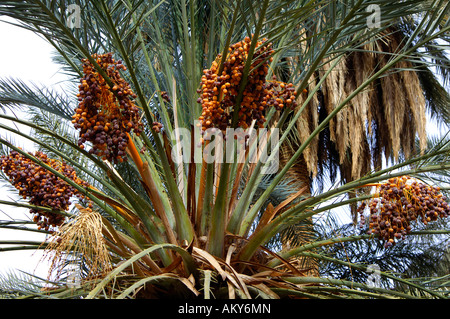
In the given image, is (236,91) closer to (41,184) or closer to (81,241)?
(81,241)

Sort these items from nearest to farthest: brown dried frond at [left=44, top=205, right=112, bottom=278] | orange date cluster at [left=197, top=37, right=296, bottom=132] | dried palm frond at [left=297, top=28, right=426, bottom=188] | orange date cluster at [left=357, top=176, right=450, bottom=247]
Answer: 1. brown dried frond at [left=44, top=205, right=112, bottom=278]
2. orange date cluster at [left=197, top=37, right=296, bottom=132]
3. orange date cluster at [left=357, top=176, right=450, bottom=247]
4. dried palm frond at [left=297, top=28, right=426, bottom=188]

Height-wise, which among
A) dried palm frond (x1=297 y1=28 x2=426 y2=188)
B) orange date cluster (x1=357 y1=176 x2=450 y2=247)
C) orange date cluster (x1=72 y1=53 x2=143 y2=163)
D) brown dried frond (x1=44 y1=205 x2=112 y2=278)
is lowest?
brown dried frond (x1=44 y1=205 x2=112 y2=278)

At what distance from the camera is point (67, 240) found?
2.25 metres

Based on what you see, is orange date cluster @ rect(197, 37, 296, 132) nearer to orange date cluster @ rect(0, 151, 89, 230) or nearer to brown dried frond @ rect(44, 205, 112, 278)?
brown dried frond @ rect(44, 205, 112, 278)

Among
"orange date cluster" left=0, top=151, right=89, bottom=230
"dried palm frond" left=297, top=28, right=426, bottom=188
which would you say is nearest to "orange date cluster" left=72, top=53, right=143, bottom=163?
"orange date cluster" left=0, top=151, right=89, bottom=230

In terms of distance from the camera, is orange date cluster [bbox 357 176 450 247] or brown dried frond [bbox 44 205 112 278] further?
orange date cluster [bbox 357 176 450 247]

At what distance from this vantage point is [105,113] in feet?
8.76

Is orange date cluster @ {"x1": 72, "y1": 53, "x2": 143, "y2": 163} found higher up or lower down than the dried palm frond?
lower down

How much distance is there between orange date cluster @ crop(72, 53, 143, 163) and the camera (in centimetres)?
258

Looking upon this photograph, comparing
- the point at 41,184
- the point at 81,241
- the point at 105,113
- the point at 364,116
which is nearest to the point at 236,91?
the point at 105,113

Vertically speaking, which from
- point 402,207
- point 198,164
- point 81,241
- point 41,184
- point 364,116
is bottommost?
point 81,241

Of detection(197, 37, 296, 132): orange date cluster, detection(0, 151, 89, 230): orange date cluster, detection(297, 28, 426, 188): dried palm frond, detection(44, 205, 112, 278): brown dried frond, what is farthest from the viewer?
detection(297, 28, 426, 188): dried palm frond

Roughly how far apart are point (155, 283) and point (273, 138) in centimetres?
129
